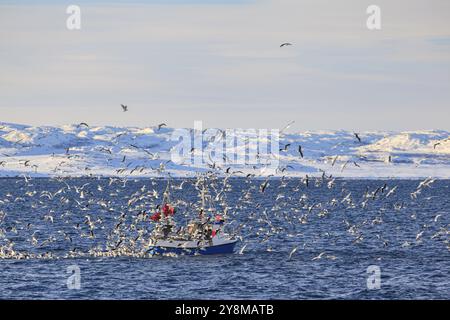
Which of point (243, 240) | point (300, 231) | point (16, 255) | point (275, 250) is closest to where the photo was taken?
point (16, 255)

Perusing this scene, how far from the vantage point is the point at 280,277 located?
57.4 meters

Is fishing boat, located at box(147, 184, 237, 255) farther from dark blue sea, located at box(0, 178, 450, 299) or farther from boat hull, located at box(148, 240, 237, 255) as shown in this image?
dark blue sea, located at box(0, 178, 450, 299)

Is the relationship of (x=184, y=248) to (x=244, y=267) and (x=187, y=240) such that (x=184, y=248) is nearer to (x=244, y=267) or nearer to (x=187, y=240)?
(x=187, y=240)

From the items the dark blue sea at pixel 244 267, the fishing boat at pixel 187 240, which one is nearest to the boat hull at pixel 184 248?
the fishing boat at pixel 187 240

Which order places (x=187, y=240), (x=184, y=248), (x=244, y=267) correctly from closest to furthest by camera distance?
(x=244, y=267)
(x=184, y=248)
(x=187, y=240)

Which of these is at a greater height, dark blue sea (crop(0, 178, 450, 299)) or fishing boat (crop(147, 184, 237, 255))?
fishing boat (crop(147, 184, 237, 255))

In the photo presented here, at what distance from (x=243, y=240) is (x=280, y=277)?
29.3 meters

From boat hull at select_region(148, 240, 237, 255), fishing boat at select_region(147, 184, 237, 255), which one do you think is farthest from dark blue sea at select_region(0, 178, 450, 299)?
fishing boat at select_region(147, 184, 237, 255)

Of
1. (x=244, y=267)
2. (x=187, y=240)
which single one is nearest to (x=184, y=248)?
(x=187, y=240)

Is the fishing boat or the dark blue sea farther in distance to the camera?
the fishing boat

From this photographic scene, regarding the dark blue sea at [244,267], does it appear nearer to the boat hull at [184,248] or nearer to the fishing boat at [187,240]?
the boat hull at [184,248]

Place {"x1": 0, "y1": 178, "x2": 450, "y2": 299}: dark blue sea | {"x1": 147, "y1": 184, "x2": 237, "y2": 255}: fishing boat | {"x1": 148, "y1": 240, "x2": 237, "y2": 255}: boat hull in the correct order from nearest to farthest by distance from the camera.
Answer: {"x1": 0, "y1": 178, "x2": 450, "y2": 299}: dark blue sea, {"x1": 147, "y1": 184, "x2": 237, "y2": 255}: fishing boat, {"x1": 148, "y1": 240, "x2": 237, "y2": 255}: boat hull
